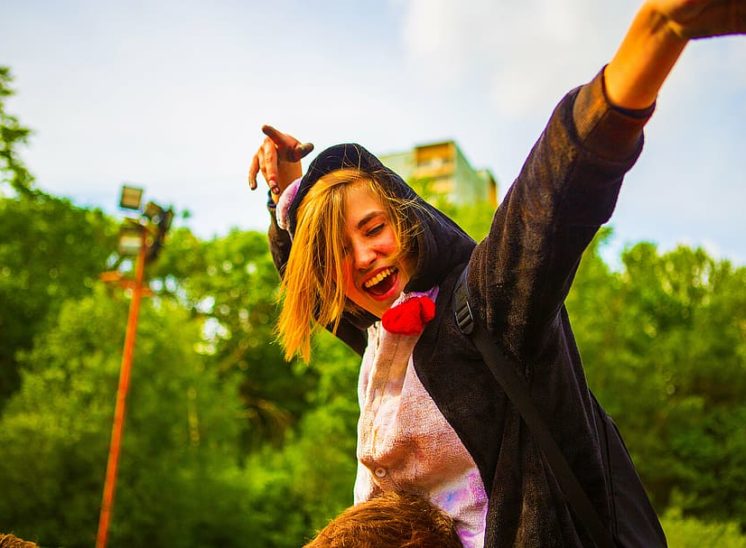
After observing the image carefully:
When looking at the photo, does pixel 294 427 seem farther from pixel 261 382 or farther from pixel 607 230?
pixel 607 230

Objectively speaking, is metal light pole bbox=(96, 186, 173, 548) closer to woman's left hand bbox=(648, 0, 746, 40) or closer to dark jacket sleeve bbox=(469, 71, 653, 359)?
dark jacket sleeve bbox=(469, 71, 653, 359)

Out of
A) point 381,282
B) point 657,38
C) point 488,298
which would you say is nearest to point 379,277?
point 381,282

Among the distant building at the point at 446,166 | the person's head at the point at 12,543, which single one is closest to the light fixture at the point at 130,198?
the person's head at the point at 12,543

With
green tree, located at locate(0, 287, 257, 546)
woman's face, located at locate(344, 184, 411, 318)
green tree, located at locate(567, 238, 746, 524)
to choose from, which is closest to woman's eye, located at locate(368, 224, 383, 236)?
woman's face, located at locate(344, 184, 411, 318)

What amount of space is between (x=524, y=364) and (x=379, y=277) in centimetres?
49

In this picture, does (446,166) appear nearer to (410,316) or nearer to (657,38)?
(410,316)

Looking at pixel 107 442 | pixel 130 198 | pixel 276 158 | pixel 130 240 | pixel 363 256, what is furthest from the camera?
pixel 107 442

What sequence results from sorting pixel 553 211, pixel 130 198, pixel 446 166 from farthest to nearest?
pixel 446 166, pixel 130 198, pixel 553 211

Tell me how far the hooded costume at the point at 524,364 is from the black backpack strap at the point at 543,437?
0.08 ft

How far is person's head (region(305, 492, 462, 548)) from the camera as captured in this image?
1477mm

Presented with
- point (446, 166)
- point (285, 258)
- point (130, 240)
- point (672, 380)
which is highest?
point (446, 166)

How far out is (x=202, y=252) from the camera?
3116cm

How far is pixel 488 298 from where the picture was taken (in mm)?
1346

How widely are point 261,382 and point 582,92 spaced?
30988 millimetres
